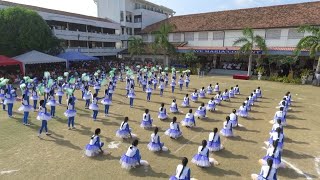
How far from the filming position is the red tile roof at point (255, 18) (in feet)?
107

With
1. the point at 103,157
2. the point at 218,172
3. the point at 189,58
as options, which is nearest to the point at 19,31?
the point at 189,58

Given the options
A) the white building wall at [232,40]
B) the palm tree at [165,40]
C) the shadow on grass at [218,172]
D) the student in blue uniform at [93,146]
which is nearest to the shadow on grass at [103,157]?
the student in blue uniform at [93,146]

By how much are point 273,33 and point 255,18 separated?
164 inches

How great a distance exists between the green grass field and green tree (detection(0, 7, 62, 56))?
15.4m

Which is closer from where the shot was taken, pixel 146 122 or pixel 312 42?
pixel 146 122

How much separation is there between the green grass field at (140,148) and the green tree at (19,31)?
50.4 ft

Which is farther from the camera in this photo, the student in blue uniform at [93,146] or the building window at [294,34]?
the building window at [294,34]

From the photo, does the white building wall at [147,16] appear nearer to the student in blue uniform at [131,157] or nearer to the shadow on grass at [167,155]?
the shadow on grass at [167,155]

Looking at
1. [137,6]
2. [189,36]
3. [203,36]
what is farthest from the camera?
[137,6]

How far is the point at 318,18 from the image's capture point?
102ft

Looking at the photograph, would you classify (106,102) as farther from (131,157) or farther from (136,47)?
(136,47)

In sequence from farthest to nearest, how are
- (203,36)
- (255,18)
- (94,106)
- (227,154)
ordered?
(203,36) → (255,18) → (94,106) → (227,154)

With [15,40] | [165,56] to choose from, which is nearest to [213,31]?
[165,56]

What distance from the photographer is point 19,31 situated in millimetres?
28359
